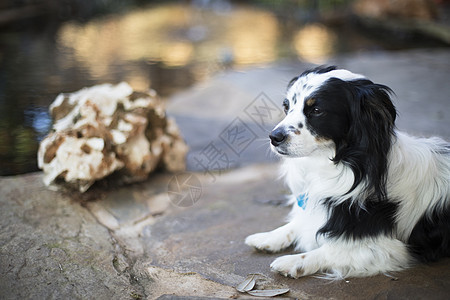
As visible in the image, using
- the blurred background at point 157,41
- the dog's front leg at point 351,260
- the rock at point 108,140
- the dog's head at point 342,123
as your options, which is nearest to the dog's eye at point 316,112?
the dog's head at point 342,123

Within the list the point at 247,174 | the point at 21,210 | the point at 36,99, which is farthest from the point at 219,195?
the point at 36,99

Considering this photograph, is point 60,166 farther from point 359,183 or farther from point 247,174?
point 359,183

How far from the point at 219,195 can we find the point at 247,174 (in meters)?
0.44

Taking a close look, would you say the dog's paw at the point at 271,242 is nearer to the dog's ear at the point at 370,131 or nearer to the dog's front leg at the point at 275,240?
the dog's front leg at the point at 275,240

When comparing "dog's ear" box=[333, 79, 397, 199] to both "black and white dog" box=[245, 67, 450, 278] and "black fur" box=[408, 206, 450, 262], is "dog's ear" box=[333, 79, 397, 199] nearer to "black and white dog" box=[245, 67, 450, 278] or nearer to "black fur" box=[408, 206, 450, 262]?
"black and white dog" box=[245, 67, 450, 278]

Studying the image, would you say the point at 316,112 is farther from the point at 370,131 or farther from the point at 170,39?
the point at 170,39

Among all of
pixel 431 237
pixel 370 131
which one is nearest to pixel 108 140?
pixel 370 131

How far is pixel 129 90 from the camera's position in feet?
11.2

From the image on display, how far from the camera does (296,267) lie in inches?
84.6

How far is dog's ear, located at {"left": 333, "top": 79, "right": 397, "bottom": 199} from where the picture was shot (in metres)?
1.99

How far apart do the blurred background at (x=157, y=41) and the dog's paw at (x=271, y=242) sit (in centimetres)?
200

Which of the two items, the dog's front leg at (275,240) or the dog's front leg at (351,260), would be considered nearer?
the dog's front leg at (351,260)

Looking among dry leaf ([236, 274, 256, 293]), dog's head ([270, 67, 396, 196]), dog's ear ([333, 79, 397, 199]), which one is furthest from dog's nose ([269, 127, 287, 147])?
dry leaf ([236, 274, 256, 293])

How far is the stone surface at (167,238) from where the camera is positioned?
2070mm
